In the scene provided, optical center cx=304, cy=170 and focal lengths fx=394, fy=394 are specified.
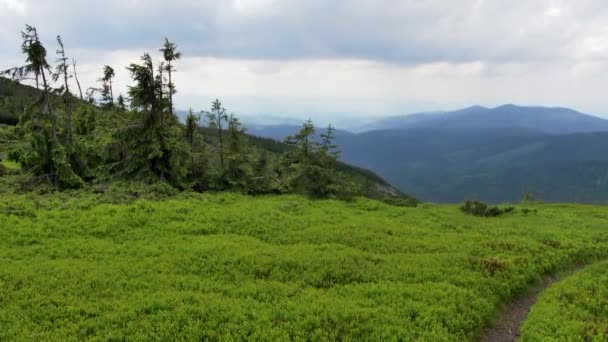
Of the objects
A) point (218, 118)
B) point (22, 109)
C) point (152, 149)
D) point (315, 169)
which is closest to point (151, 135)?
point (152, 149)

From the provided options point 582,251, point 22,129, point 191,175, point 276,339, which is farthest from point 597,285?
point 22,129

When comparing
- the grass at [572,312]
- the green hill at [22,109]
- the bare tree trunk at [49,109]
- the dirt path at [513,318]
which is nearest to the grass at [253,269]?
the dirt path at [513,318]

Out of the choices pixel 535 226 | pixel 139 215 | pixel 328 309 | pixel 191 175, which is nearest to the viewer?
pixel 328 309

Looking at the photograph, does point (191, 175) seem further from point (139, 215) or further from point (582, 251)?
point (582, 251)

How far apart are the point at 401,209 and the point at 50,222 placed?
68.1ft

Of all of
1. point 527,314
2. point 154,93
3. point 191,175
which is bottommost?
point 527,314

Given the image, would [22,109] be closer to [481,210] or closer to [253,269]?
[253,269]

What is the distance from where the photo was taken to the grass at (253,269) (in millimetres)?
10797

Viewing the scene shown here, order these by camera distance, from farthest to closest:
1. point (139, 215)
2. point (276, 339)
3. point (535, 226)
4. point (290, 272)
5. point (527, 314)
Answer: point (535, 226), point (139, 215), point (290, 272), point (527, 314), point (276, 339)

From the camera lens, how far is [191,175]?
30734 mm

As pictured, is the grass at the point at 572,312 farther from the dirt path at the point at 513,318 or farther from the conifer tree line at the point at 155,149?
the conifer tree line at the point at 155,149

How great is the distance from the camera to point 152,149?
27.2m

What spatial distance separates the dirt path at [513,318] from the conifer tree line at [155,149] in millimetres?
16500

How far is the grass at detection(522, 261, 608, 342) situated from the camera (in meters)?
11.0
